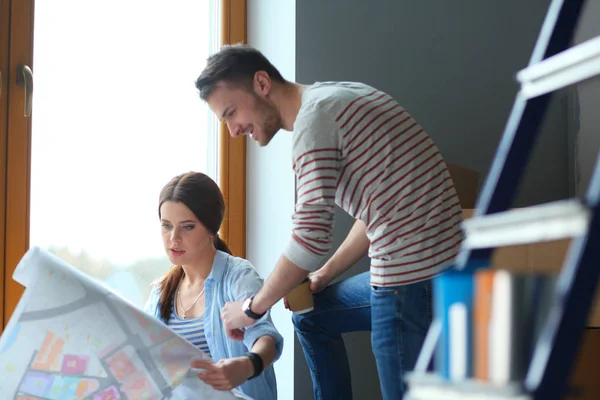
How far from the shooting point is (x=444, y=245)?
4.80ft

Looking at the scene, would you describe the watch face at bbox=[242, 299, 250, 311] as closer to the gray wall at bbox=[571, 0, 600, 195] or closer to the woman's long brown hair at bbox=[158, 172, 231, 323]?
the woman's long brown hair at bbox=[158, 172, 231, 323]

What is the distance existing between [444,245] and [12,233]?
4.10 ft

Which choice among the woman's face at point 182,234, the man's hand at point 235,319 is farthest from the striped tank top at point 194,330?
the man's hand at point 235,319

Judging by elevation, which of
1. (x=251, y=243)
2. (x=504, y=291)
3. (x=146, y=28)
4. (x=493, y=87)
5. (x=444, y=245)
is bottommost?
(x=251, y=243)

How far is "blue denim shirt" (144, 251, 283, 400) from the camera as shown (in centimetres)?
171

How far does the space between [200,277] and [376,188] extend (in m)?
0.68

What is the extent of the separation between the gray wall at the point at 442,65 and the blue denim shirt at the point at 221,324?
56 centimetres

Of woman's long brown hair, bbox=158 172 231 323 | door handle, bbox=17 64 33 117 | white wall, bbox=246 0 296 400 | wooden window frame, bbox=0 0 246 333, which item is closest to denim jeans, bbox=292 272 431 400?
woman's long brown hair, bbox=158 172 231 323

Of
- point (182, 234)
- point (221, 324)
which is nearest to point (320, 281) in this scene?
point (221, 324)

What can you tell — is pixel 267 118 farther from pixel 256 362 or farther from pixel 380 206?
pixel 256 362

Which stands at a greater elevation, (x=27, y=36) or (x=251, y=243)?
(x=27, y=36)

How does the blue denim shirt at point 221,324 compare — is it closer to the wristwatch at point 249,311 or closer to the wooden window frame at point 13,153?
the wristwatch at point 249,311

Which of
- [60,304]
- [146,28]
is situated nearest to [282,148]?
[146,28]

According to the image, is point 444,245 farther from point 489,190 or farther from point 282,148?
point 282,148
